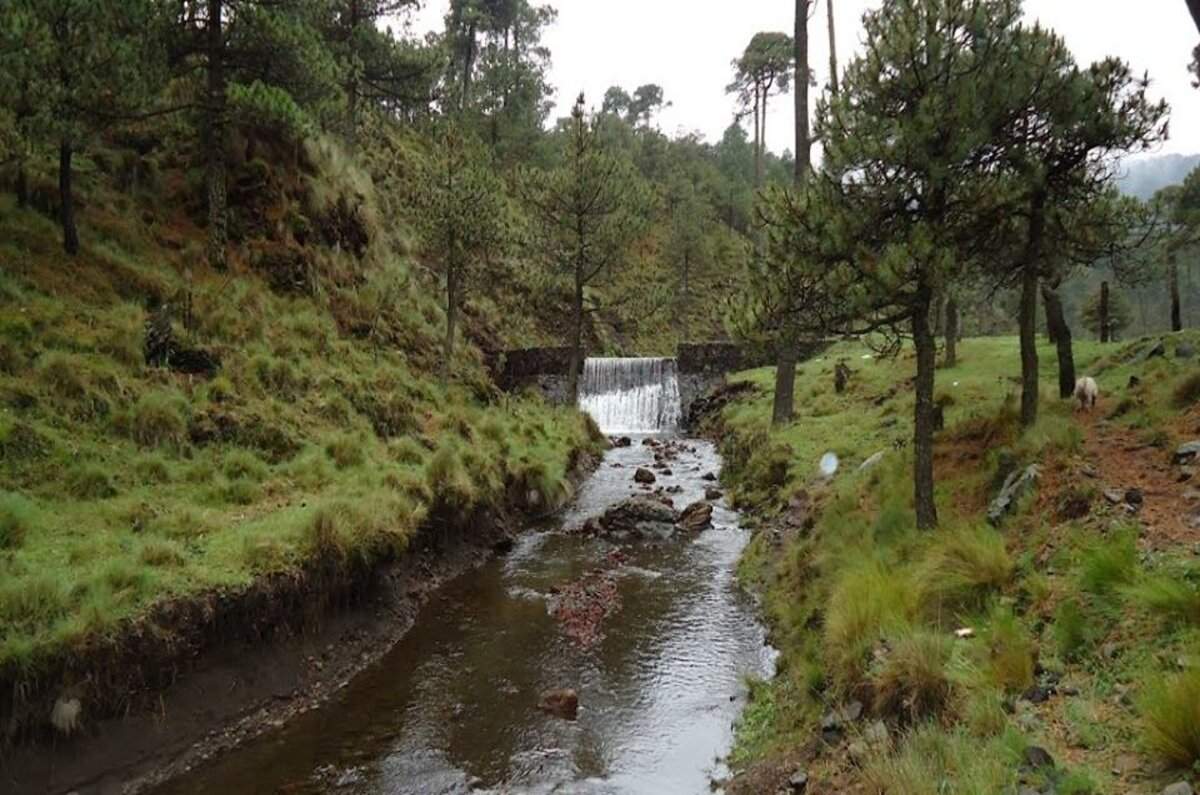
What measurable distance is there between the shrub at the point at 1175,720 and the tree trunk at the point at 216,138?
18419 mm

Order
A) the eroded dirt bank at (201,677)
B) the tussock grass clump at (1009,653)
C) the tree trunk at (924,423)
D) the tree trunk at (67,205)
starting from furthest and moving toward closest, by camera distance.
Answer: the tree trunk at (67,205) < the tree trunk at (924,423) < the eroded dirt bank at (201,677) < the tussock grass clump at (1009,653)

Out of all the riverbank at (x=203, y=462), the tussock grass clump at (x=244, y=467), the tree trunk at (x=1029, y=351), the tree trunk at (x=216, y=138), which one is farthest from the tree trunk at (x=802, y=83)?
the tussock grass clump at (x=244, y=467)

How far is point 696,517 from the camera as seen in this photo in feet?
53.6

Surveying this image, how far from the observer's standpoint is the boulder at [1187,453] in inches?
310

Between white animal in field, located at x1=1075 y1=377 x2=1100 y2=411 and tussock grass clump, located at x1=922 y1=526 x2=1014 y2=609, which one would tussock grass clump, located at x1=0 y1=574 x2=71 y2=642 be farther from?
white animal in field, located at x1=1075 y1=377 x2=1100 y2=411

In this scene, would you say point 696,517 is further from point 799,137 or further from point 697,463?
point 799,137

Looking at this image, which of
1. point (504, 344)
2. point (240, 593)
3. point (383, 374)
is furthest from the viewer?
point (504, 344)

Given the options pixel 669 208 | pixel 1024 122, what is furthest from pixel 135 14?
pixel 669 208

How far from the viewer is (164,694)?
7473mm

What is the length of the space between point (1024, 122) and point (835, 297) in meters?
3.66

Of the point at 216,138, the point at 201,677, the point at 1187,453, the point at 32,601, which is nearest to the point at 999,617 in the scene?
the point at 1187,453

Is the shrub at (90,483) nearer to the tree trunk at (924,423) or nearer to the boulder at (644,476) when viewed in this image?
the tree trunk at (924,423)

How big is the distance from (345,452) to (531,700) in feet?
21.5

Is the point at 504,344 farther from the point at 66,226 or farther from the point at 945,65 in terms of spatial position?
the point at 945,65
